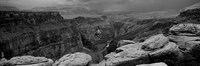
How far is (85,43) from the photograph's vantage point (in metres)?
106

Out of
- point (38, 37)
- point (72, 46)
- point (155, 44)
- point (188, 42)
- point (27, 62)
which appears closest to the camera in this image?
point (27, 62)

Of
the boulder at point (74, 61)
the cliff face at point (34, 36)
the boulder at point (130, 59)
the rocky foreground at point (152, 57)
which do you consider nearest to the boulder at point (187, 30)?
the rocky foreground at point (152, 57)

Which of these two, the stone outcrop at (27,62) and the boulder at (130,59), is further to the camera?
the stone outcrop at (27,62)

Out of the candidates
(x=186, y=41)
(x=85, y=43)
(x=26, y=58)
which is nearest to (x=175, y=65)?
(x=186, y=41)

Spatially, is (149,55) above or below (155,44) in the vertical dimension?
below

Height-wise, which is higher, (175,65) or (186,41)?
(186,41)

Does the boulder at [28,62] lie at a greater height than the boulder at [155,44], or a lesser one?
lesser

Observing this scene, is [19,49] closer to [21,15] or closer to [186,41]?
[21,15]

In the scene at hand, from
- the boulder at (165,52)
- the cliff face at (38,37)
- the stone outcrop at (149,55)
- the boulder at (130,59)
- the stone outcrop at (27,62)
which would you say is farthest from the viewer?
the cliff face at (38,37)

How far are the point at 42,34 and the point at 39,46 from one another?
21.1ft

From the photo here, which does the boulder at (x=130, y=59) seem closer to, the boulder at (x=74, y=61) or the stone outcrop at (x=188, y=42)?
the boulder at (x=74, y=61)

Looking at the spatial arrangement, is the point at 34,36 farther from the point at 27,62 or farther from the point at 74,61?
the point at 74,61

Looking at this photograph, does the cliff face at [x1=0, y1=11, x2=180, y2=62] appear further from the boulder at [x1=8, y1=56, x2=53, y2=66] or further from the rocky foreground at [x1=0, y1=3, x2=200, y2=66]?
the boulder at [x1=8, y1=56, x2=53, y2=66]

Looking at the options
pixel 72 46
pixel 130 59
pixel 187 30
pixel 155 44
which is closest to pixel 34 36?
pixel 72 46
